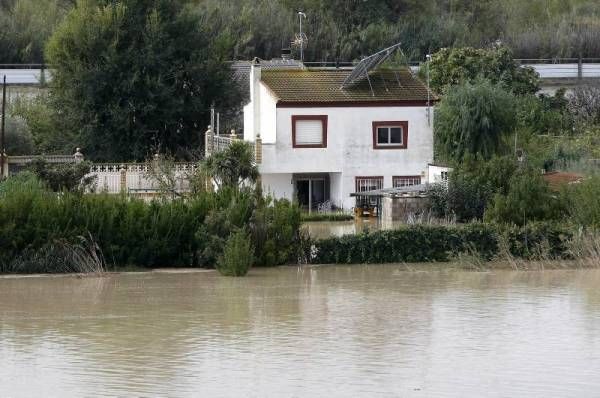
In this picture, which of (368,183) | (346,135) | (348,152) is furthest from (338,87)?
(368,183)

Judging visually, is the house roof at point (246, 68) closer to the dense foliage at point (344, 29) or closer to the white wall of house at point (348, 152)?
the dense foliage at point (344, 29)

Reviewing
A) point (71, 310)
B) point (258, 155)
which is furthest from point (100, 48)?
point (71, 310)

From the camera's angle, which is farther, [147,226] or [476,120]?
[476,120]

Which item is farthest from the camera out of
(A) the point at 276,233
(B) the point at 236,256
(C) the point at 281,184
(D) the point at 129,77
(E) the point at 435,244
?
(D) the point at 129,77

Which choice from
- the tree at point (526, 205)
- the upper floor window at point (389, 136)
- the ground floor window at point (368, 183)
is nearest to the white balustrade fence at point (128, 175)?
the ground floor window at point (368, 183)

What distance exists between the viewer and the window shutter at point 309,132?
53188 mm

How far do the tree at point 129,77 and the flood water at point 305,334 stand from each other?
2797 centimetres

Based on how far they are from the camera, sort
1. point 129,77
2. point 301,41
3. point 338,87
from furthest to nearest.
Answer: point 301,41, point 129,77, point 338,87

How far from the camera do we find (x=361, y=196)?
51500mm

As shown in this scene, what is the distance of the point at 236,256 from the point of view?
1323 inches

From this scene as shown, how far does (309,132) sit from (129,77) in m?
11.4

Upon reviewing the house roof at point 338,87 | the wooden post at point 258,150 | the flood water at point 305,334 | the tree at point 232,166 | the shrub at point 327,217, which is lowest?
the flood water at point 305,334

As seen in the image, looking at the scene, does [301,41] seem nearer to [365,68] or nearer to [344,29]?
[344,29]

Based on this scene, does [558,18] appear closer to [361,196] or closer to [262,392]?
[361,196]
